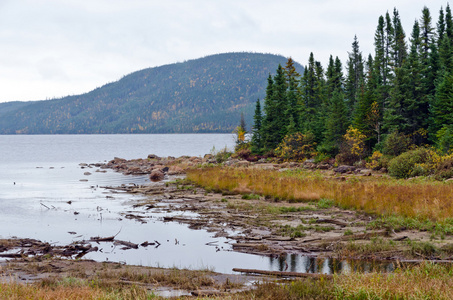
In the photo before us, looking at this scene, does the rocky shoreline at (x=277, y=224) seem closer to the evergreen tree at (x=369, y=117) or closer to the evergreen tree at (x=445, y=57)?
the evergreen tree at (x=369, y=117)

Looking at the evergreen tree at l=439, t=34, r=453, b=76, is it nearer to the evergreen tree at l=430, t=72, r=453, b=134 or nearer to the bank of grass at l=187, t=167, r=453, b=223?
the evergreen tree at l=430, t=72, r=453, b=134

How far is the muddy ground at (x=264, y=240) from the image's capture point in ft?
42.2

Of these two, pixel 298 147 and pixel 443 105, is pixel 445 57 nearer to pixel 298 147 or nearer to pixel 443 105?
pixel 443 105

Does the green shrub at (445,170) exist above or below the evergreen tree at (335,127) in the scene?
below

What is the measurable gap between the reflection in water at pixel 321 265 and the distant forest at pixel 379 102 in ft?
93.6

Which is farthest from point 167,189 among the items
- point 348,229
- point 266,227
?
point 348,229

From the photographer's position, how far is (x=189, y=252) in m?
15.7

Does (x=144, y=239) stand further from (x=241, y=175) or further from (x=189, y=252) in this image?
(x=241, y=175)

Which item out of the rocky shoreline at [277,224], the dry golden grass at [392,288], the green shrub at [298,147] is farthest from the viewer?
the green shrub at [298,147]

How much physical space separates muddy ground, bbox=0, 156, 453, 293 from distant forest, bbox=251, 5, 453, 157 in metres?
23.3

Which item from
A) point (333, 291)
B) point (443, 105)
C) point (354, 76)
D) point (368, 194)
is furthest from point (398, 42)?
point (333, 291)

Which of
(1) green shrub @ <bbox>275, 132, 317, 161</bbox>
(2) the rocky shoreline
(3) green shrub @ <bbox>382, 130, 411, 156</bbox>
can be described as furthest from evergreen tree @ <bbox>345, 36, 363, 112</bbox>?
(2) the rocky shoreline

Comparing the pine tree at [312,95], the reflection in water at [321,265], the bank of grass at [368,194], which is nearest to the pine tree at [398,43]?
the pine tree at [312,95]

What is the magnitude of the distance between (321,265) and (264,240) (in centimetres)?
336
